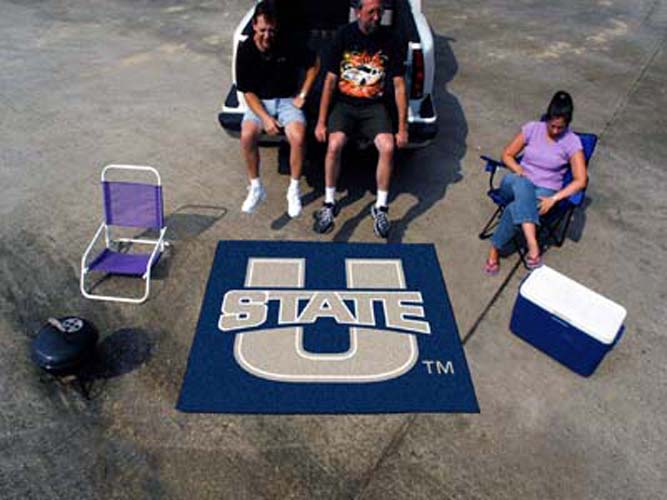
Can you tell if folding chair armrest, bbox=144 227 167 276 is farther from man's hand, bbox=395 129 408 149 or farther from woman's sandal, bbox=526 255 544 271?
woman's sandal, bbox=526 255 544 271

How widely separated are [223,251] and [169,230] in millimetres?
584

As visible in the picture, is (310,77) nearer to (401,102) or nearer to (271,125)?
(271,125)

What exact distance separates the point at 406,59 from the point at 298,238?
5.81 ft

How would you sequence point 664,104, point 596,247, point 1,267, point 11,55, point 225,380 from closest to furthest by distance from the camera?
point 225,380, point 1,267, point 596,247, point 664,104, point 11,55

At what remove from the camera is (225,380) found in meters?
3.40

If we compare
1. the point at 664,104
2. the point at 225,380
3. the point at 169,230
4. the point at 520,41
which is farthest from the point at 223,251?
the point at 520,41

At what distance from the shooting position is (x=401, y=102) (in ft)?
14.8

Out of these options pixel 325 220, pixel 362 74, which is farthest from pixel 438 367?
pixel 362 74

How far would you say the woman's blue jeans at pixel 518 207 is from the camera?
414 centimetres

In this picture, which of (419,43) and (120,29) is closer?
(419,43)

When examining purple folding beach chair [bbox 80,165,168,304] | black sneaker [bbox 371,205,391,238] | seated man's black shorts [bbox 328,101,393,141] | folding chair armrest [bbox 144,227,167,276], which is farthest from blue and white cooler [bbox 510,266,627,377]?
purple folding beach chair [bbox 80,165,168,304]

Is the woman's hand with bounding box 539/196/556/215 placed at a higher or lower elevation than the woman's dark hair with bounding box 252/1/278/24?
lower

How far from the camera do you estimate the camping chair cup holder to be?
4.23 m

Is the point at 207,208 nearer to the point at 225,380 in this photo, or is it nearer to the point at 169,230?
the point at 169,230
